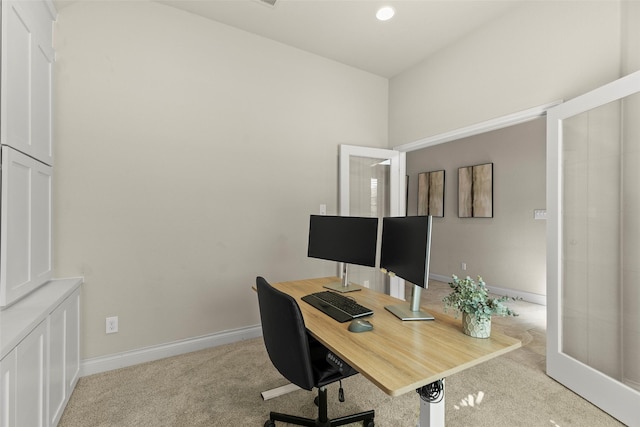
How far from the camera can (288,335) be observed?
4.24ft

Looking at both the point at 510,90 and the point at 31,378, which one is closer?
the point at 31,378

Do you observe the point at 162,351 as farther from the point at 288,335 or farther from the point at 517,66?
the point at 517,66

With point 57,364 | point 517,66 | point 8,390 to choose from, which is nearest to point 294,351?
point 8,390

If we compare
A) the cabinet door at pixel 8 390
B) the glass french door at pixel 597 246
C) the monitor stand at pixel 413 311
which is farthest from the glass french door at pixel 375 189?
the cabinet door at pixel 8 390

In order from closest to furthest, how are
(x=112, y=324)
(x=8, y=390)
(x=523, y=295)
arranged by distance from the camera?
1. (x=8, y=390)
2. (x=112, y=324)
3. (x=523, y=295)

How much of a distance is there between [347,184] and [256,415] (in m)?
2.35

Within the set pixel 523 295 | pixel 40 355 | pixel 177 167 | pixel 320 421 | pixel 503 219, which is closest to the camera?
pixel 40 355

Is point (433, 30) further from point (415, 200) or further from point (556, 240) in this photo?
point (415, 200)

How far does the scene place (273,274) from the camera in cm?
308

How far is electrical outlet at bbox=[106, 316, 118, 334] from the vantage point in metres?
2.36

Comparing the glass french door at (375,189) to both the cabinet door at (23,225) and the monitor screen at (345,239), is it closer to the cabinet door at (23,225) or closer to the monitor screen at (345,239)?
the monitor screen at (345,239)

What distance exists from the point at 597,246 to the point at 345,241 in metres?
1.69

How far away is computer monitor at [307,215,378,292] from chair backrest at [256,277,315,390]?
76 centimetres

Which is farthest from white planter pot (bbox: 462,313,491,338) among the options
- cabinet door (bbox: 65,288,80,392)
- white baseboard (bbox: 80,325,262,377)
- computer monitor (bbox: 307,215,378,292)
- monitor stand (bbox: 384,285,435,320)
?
cabinet door (bbox: 65,288,80,392)
